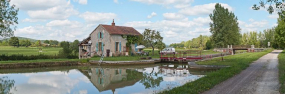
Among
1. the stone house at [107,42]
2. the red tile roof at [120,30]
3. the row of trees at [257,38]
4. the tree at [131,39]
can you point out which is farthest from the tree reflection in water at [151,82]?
the row of trees at [257,38]

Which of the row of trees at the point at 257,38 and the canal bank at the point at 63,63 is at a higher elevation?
the row of trees at the point at 257,38

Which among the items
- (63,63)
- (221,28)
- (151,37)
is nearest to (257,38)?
(221,28)

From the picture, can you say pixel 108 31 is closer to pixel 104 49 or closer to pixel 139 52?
pixel 104 49

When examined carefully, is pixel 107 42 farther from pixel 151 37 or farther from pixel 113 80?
pixel 113 80

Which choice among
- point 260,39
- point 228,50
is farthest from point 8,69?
A: point 260,39

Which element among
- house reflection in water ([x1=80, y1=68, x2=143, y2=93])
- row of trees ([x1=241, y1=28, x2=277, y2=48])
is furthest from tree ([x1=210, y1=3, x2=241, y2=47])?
house reflection in water ([x1=80, y1=68, x2=143, y2=93])

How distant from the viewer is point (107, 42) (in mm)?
35812

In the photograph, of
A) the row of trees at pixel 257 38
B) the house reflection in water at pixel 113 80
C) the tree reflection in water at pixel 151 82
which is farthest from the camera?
the row of trees at pixel 257 38

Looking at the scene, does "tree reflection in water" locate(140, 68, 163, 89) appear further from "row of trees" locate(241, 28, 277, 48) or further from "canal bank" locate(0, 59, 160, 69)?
"row of trees" locate(241, 28, 277, 48)

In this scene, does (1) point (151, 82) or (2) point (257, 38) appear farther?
(2) point (257, 38)

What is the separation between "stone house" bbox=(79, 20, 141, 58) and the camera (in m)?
35.7

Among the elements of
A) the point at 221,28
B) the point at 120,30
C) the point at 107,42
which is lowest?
the point at 107,42

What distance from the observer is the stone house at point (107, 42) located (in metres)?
35.7

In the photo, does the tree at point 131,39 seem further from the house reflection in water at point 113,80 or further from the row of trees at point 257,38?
the row of trees at point 257,38
